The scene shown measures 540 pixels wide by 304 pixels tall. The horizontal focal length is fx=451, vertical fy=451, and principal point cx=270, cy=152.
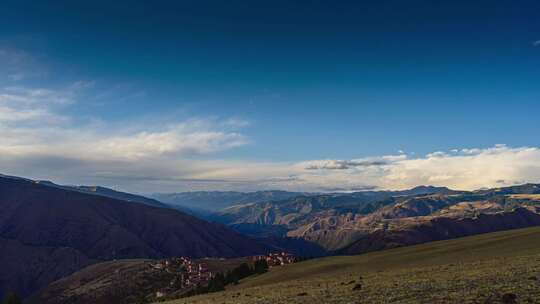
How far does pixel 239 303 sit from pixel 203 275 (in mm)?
161962

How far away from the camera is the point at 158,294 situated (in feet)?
522

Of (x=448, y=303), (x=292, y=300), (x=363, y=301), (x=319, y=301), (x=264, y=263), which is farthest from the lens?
(x=264, y=263)

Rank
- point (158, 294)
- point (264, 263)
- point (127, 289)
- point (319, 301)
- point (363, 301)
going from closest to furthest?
point (363, 301) < point (319, 301) < point (264, 263) < point (158, 294) < point (127, 289)

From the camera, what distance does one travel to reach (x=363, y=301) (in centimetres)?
2978

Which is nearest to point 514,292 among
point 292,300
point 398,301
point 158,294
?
point 398,301

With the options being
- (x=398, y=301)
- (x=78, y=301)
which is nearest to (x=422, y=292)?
(x=398, y=301)

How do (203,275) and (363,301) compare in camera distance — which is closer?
(363,301)

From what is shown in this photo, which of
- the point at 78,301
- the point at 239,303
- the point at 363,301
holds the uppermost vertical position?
the point at 363,301

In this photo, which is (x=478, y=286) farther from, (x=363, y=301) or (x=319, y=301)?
(x=319, y=301)

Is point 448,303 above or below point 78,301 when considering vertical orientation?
above

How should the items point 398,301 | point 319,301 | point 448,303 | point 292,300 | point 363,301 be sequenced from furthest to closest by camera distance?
1. point 292,300
2. point 319,301
3. point 363,301
4. point 398,301
5. point 448,303

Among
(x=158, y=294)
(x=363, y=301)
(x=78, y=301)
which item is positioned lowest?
(x=78, y=301)

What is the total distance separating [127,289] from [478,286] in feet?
595

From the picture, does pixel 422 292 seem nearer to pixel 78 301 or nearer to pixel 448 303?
pixel 448 303
